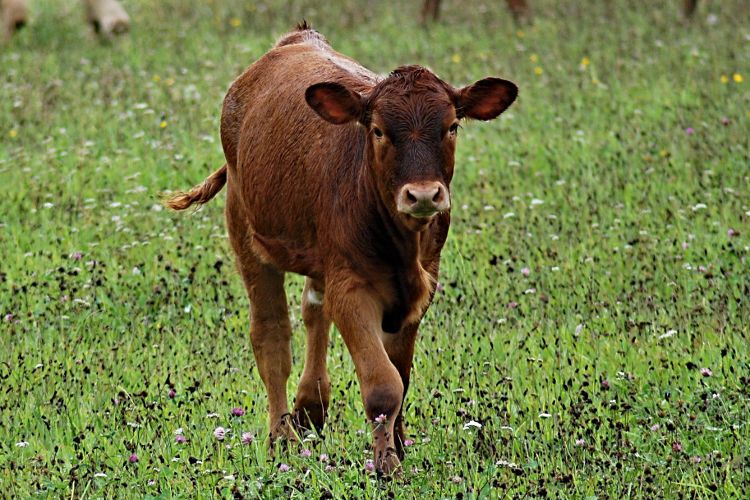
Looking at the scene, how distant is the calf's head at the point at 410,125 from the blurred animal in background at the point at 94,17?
37.5ft

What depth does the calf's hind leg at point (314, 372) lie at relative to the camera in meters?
6.02

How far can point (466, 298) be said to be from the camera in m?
A: 7.49

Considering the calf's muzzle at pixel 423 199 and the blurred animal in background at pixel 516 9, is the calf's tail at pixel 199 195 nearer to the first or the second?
the calf's muzzle at pixel 423 199

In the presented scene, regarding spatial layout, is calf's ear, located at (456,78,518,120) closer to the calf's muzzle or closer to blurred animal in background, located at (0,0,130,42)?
the calf's muzzle

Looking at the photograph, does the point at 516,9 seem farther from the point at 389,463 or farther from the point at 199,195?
the point at 389,463

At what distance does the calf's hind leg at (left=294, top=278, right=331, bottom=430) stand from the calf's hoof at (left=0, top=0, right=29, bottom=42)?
1111 centimetres

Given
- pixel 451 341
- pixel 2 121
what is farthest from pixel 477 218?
pixel 2 121

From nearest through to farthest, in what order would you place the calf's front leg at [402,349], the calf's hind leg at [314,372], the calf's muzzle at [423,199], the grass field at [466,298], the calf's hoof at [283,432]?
the calf's muzzle at [423,199] → the grass field at [466,298] → the calf's front leg at [402,349] → the calf's hoof at [283,432] → the calf's hind leg at [314,372]

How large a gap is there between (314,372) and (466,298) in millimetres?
1665

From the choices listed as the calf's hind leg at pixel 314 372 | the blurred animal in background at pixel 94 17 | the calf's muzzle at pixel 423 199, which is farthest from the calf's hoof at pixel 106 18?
the calf's muzzle at pixel 423 199

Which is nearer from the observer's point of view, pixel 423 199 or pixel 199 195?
pixel 423 199

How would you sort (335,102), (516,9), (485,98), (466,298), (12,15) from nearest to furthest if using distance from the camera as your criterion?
1. (335,102)
2. (485,98)
3. (466,298)
4. (12,15)
5. (516,9)

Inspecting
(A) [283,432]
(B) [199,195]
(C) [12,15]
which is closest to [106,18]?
(C) [12,15]

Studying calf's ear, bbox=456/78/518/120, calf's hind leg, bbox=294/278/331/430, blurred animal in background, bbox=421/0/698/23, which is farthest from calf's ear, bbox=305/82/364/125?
blurred animal in background, bbox=421/0/698/23
